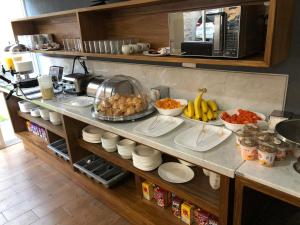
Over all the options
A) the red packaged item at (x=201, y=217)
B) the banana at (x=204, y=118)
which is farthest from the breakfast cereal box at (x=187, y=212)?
the banana at (x=204, y=118)

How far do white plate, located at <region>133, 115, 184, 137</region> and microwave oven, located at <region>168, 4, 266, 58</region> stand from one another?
42cm

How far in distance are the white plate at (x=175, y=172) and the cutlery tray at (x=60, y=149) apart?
1.11m

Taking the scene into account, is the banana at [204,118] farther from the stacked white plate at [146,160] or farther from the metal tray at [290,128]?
the metal tray at [290,128]

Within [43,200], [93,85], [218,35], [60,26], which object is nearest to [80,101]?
[93,85]

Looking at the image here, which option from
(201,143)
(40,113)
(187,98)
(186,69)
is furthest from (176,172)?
(40,113)

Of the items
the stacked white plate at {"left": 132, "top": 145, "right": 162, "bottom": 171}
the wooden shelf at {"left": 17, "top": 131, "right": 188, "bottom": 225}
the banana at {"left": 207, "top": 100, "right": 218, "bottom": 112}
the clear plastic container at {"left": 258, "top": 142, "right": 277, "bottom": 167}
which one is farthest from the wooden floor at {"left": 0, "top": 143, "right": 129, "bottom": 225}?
the clear plastic container at {"left": 258, "top": 142, "right": 277, "bottom": 167}

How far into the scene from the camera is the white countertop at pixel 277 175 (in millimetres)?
920

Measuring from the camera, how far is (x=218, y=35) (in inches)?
48.7

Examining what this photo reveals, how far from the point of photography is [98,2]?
191 cm

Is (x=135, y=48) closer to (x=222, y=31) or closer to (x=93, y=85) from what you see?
(x=93, y=85)

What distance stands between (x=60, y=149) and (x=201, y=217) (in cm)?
159

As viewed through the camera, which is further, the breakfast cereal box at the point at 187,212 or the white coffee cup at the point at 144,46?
the white coffee cup at the point at 144,46

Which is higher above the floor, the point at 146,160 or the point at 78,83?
the point at 78,83

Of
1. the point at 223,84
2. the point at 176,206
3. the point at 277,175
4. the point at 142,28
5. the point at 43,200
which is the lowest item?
the point at 43,200
